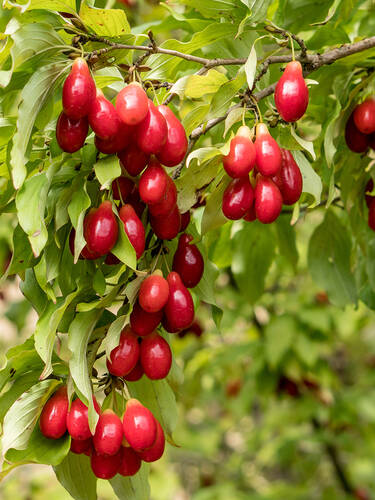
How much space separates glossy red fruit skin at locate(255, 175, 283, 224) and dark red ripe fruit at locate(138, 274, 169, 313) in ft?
0.67

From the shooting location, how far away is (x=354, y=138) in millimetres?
1430

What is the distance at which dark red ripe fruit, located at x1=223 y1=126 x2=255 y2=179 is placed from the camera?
1.06 m

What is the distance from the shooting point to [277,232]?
2.19 meters

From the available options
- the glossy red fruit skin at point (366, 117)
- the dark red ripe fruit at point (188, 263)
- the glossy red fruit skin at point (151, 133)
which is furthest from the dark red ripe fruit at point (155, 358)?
the glossy red fruit skin at point (366, 117)

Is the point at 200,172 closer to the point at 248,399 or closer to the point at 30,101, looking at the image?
the point at 30,101

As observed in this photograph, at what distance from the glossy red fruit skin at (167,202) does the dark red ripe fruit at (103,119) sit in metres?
0.13

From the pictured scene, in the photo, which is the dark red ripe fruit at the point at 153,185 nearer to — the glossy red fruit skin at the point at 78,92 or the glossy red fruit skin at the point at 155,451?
the glossy red fruit skin at the point at 78,92

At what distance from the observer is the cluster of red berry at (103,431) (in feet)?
3.56

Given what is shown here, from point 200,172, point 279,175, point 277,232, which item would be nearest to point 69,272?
point 200,172

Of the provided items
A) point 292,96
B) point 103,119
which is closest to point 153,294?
point 103,119

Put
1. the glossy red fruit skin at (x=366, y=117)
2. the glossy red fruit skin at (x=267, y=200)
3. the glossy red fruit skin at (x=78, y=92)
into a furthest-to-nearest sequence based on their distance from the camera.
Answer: the glossy red fruit skin at (x=366, y=117) → the glossy red fruit skin at (x=267, y=200) → the glossy red fruit skin at (x=78, y=92)

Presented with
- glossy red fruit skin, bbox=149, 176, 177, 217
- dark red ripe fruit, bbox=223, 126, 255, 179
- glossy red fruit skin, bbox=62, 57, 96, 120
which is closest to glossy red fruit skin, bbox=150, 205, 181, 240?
glossy red fruit skin, bbox=149, 176, 177, 217

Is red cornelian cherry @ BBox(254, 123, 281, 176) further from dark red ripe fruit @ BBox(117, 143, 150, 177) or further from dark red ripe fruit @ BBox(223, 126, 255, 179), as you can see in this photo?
dark red ripe fruit @ BBox(117, 143, 150, 177)

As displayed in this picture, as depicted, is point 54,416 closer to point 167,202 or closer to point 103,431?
point 103,431
